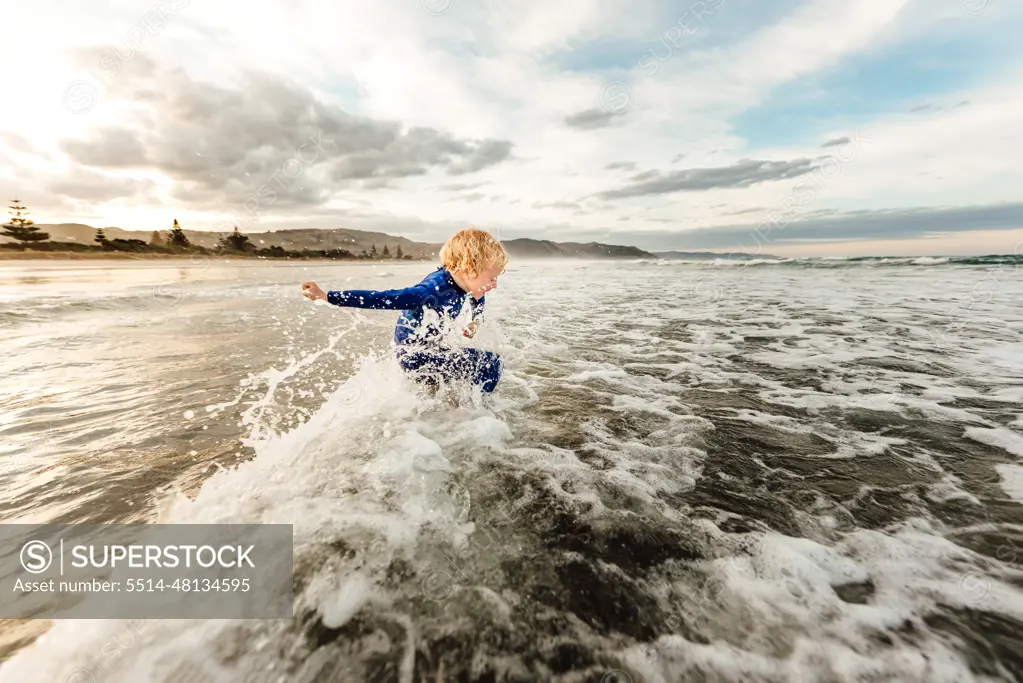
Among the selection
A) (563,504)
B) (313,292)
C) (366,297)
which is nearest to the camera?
(563,504)

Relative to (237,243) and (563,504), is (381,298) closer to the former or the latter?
(563,504)

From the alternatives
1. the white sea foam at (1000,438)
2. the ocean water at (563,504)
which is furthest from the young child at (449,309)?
the white sea foam at (1000,438)

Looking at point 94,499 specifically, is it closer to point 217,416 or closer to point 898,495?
point 217,416

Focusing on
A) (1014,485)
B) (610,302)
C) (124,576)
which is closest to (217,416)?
(124,576)

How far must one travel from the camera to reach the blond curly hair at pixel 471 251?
178 inches

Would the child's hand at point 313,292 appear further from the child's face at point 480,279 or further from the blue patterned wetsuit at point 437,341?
the child's face at point 480,279

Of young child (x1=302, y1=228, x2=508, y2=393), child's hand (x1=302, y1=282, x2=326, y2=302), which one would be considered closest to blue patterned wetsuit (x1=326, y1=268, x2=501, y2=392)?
young child (x1=302, y1=228, x2=508, y2=393)

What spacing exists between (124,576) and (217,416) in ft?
7.71

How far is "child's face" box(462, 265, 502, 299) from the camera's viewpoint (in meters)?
4.56

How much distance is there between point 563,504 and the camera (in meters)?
2.87

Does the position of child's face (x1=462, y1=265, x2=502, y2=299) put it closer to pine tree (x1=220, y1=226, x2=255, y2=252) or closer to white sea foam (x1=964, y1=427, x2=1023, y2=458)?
white sea foam (x1=964, y1=427, x2=1023, y2=458)

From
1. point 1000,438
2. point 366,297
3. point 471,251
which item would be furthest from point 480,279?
point 1000,438

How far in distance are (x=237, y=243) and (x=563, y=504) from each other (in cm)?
5913

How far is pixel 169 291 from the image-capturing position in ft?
50.3
